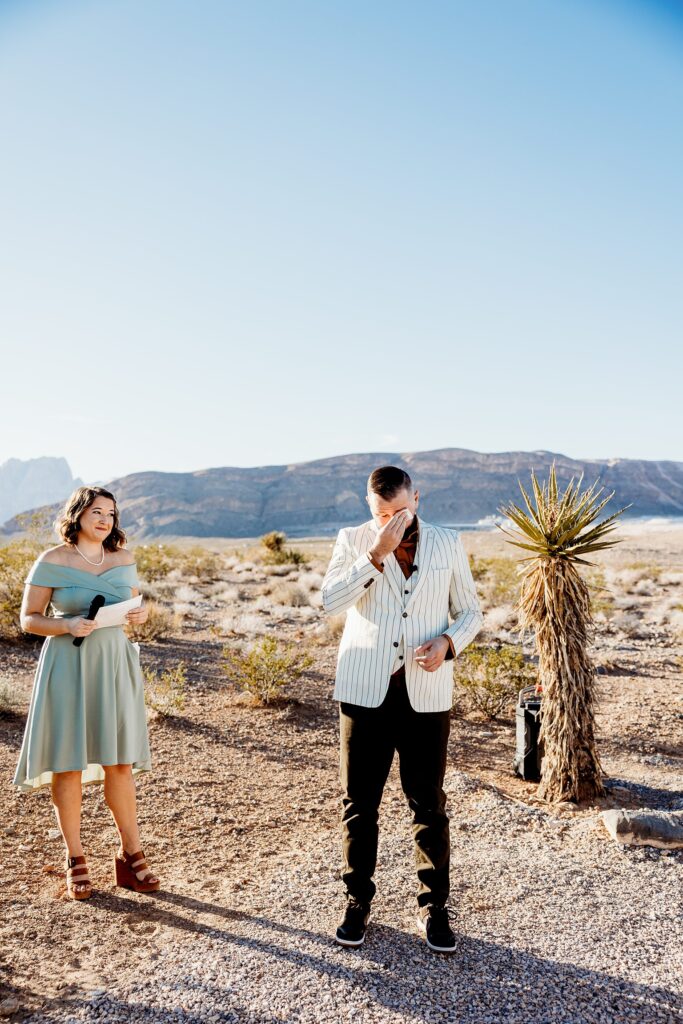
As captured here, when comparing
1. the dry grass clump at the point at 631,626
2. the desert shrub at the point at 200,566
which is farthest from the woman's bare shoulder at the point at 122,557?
the desert shrub at the point at 200,566

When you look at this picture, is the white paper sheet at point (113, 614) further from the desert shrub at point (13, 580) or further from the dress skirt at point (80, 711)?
the desert shrub at point (13, 580)

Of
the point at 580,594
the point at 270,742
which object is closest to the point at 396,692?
the point at 580,594

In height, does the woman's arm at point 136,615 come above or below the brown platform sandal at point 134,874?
above

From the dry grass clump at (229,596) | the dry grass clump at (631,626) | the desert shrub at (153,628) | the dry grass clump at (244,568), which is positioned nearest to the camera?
the desert shrub at (153,628)

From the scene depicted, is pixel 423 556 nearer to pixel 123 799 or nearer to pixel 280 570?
pixel 123 799

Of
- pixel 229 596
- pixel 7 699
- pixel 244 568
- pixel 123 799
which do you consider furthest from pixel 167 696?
pixel 244 568

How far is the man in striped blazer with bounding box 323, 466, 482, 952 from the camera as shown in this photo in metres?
3.25

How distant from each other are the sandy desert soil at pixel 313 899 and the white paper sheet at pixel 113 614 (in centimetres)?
143

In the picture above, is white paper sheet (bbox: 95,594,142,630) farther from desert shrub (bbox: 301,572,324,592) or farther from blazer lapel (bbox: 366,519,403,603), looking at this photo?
desert shrub (bbox: 301,572,324,592)

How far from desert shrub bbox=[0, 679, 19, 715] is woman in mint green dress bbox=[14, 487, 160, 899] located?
3.97 meters

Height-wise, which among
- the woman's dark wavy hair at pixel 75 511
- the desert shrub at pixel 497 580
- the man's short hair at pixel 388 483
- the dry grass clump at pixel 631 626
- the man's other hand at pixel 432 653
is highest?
the man's short hair at pixel 388 483

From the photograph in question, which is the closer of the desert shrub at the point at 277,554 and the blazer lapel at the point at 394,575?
the blazer lapel at the point at 394,575

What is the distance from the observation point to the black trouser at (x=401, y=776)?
3289mm

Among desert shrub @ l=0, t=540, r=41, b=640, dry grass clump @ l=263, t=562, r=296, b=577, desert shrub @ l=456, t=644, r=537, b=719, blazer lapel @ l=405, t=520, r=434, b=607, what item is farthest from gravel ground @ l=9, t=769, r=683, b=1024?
dry grass clump @ l=263, t=562, r=296, b=577
